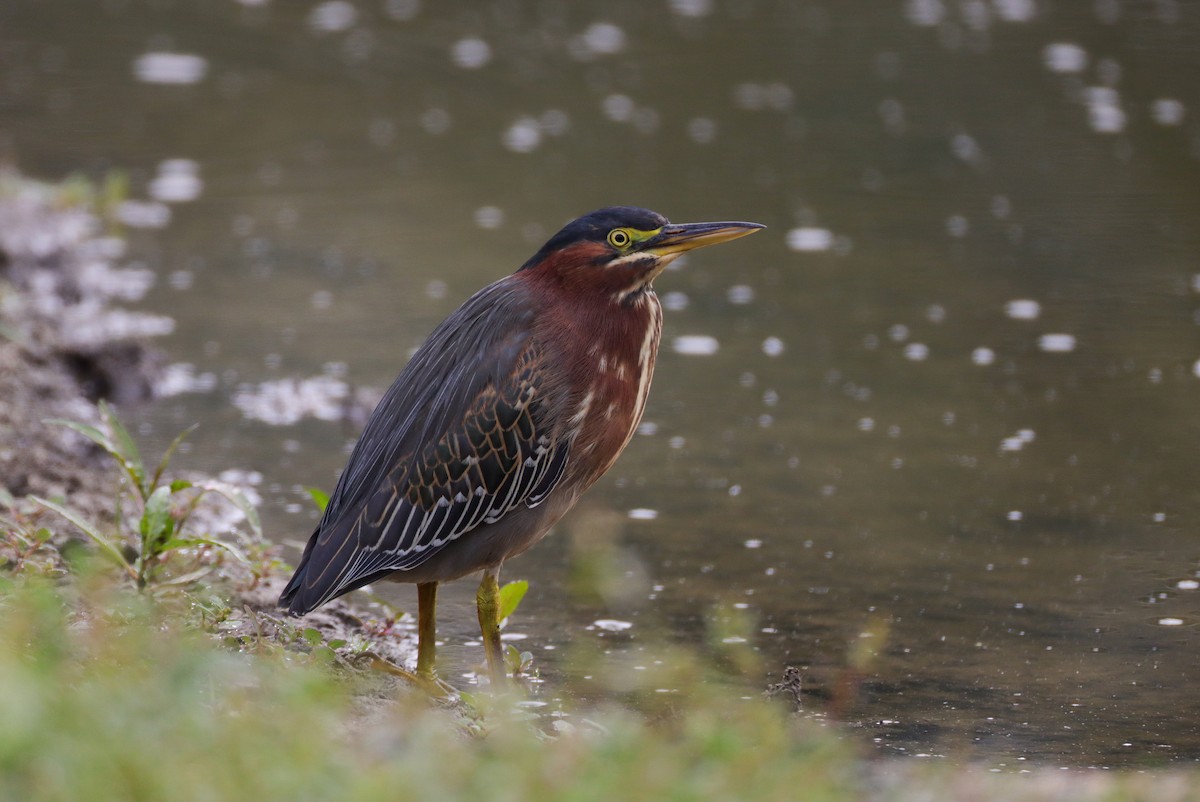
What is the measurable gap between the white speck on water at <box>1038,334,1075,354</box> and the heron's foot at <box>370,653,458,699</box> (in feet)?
16.0

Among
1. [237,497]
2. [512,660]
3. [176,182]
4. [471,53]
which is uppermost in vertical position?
[471,53]

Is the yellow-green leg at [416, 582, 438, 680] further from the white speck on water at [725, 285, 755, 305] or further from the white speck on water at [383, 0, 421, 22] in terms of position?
the white speck on water at [383, 0, 421, 22]

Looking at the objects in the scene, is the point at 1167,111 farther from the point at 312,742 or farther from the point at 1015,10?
the point at 312,742

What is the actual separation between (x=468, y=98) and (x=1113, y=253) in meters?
6.55

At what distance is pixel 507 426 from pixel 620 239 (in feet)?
2.27

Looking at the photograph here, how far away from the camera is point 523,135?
13.8 m

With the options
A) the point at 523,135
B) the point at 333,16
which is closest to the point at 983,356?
the point at 523,135

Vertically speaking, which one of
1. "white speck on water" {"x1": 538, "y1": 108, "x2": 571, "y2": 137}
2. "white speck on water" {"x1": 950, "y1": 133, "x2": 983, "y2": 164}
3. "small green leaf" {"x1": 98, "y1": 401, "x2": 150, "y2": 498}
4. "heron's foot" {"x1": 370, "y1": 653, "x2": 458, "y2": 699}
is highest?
"white speck on water" {"x1": 538, "y1": 108, "x2": 571, "y2": 137}

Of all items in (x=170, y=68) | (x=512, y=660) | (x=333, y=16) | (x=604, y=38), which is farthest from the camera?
(x=333, y=16)

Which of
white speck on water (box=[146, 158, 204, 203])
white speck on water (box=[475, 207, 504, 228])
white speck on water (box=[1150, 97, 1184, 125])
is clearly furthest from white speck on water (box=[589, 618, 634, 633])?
white speck on water (box=[1150, 97, 1184, 125])

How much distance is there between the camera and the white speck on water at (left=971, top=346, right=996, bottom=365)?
28.9ft

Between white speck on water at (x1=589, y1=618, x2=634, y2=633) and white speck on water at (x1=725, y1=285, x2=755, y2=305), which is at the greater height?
white speck on water at (x1=725, y1=285, x2=755, y2=305)

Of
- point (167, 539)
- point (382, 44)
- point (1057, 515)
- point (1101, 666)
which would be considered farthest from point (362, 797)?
point (382, 44)

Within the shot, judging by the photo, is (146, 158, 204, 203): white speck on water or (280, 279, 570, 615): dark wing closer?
(280, 279, 570, 615): dark wing
